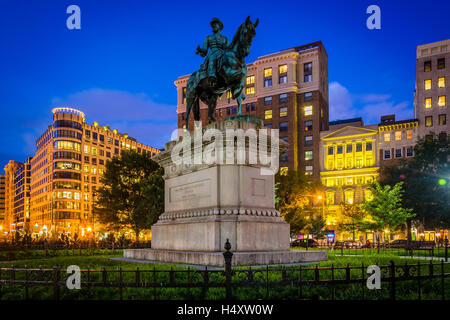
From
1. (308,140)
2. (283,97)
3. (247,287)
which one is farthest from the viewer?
(283,97)

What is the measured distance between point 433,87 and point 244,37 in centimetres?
7917

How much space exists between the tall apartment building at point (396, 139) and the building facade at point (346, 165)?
1.60 m

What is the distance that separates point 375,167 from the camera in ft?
292

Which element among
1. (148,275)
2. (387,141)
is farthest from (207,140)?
(387,141)

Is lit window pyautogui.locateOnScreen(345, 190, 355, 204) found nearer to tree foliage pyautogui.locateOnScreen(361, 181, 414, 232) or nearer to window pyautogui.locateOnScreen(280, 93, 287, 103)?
window pyautogui.locateOnScreen(280, 93, 287, 103)

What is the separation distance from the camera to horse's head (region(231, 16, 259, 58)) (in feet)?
52.6

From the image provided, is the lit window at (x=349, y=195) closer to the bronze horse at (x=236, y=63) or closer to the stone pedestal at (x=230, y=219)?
the stone pedestal at (x=230, y=219)

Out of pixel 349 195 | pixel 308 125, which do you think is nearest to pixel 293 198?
pixel 349 195

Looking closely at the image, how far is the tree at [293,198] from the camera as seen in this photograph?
5688 centimetres

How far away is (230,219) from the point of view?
1440cm

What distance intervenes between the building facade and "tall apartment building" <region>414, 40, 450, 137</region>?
9.80 m

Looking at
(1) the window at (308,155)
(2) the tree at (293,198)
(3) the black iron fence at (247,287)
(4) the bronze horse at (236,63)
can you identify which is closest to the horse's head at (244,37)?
(4) the bronze horse at (236,63)

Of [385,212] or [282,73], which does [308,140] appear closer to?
[282,73]
